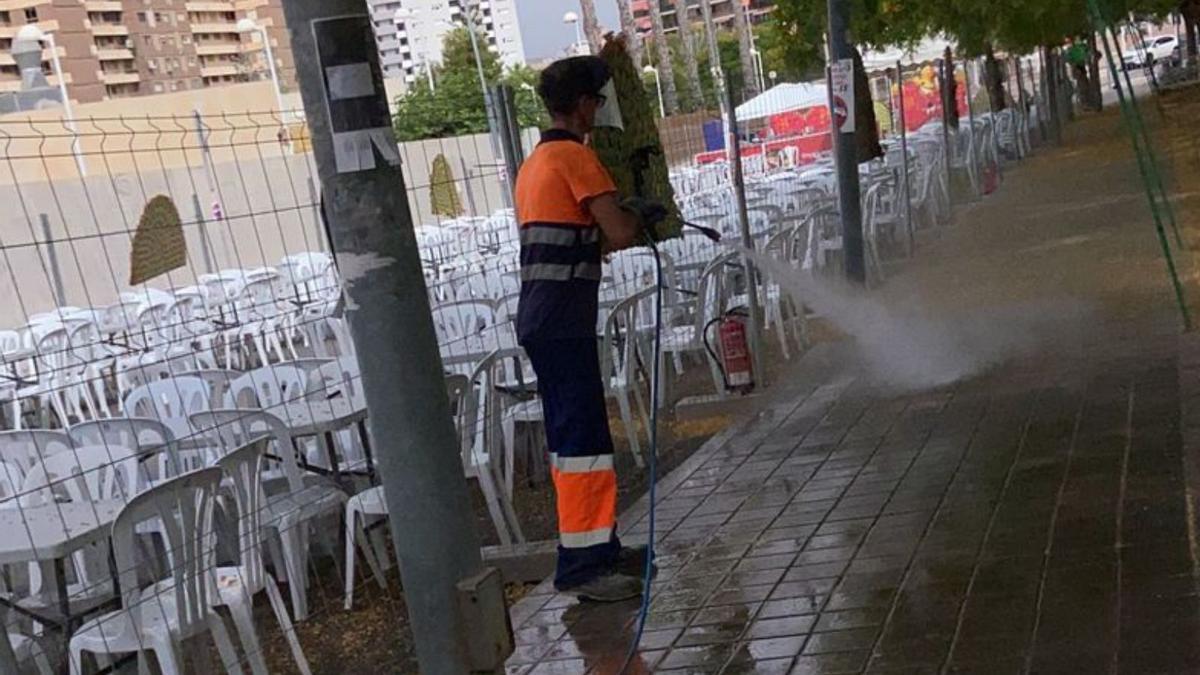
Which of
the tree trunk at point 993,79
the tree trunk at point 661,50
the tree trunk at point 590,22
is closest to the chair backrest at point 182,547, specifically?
the tree trunk at point 661,50

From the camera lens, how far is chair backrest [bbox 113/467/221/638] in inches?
194

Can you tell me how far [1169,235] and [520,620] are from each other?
396 inches

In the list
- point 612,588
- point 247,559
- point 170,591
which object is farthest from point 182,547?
point 612,588

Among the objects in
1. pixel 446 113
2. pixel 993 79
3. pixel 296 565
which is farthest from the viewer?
pixel 993 79

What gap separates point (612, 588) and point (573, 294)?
1075 millimetres

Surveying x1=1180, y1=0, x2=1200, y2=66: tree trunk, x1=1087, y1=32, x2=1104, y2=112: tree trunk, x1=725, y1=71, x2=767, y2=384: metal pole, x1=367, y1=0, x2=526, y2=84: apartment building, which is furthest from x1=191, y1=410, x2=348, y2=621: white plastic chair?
x1=367, y1=0, x2=526, y2=84: apartment building

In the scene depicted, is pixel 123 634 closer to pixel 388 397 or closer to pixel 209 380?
pixel 388 397

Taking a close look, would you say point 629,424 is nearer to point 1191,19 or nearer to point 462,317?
point 462,317

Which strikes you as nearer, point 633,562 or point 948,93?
point 633,562

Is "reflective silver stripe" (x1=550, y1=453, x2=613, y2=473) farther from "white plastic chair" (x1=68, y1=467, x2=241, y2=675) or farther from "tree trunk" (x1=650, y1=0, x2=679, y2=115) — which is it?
"tree trunk" (x1=650, y1=0, x2=679, y2=115)

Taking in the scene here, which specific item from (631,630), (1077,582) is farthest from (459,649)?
(1077,582)

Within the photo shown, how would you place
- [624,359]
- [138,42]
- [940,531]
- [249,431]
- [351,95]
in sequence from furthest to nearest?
[138,42], [624,359], [249,431], [940,531], [351,95]

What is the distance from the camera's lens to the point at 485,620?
3992 millimetres

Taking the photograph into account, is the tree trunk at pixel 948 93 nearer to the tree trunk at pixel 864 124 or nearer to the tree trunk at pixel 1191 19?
the tree trunk at pixel 864 124
